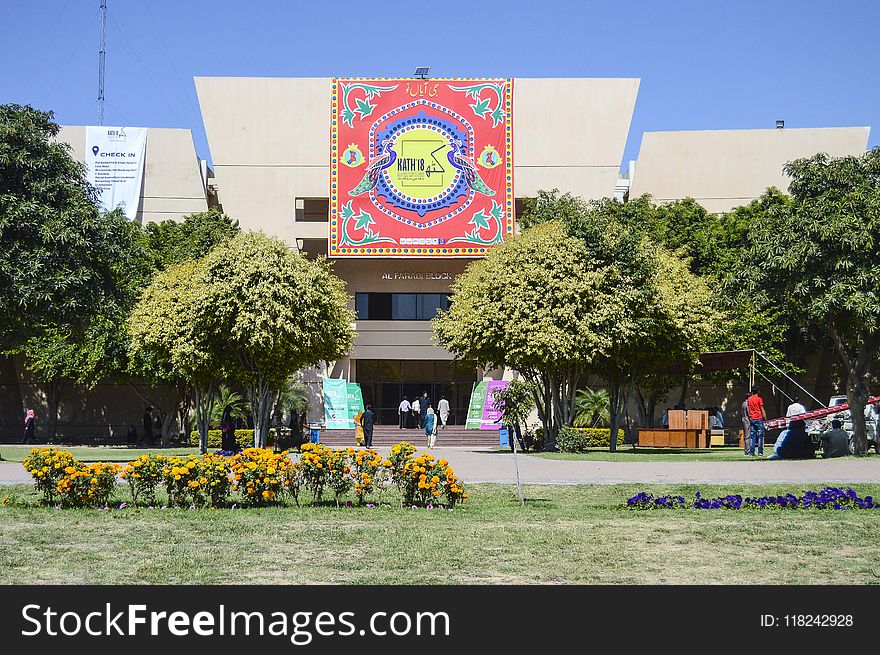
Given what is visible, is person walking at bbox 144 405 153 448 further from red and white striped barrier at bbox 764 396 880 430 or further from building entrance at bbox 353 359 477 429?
red and white striped barrier at bbox 764 396 880 430

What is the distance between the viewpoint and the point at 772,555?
30.9 feet

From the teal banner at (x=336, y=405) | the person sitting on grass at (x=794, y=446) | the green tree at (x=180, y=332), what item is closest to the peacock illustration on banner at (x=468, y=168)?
the teal banner at (x=336, y=405)

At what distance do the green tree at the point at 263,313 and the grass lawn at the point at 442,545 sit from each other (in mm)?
14047

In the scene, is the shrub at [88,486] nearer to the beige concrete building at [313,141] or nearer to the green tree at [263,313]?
the green tree at [263,313]

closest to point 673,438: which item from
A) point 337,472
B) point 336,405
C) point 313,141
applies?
point 336,405

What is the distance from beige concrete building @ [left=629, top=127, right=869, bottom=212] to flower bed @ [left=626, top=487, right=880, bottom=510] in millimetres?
38975

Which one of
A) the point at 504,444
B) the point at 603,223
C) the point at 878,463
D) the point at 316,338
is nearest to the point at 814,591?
the point at 878,463

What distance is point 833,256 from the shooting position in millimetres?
24453

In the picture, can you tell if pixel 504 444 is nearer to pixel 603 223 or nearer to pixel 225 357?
pixel 603 223

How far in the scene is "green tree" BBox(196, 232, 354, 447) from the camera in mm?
27719

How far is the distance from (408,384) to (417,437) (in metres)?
7.73

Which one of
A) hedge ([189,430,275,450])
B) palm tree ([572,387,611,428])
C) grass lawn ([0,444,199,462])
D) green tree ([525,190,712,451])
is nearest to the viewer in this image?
grass lawn ([0,444,199,462])

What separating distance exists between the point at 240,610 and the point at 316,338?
74.1 ft

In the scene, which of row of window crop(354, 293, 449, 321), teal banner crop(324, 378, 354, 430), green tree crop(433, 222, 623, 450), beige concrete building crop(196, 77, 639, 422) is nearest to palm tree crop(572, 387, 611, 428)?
green tree crop(433, 222, 623, 450)
